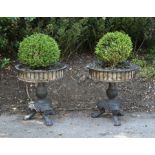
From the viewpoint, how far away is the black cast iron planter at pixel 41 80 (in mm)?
5656

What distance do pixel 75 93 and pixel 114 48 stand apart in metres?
1.40

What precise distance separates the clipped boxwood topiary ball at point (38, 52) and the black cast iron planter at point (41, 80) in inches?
4.0

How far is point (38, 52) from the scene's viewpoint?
5.64m

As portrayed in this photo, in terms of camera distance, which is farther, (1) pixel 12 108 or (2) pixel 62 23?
(2) pixel 62 23

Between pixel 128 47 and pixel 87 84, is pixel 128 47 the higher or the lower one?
the higher one

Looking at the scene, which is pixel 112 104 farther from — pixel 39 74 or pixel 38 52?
pixel 38 52

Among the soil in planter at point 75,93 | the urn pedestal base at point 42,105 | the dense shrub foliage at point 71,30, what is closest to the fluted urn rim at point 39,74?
the urn pedestal base at point 42,105

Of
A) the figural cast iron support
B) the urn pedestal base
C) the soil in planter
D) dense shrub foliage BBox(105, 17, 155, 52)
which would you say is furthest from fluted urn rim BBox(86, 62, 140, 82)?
dense shrub foliage BBox(105, 17, 155, 52)

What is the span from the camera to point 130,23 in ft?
24.8

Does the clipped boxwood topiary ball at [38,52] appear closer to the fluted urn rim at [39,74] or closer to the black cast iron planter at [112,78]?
the fluted urn rim at [39,74]

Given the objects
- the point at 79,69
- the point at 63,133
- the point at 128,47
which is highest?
the point at 128,47

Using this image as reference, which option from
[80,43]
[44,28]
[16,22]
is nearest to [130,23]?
[80,43]

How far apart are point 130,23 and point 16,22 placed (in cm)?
186

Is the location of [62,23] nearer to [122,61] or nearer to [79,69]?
[79,69]
